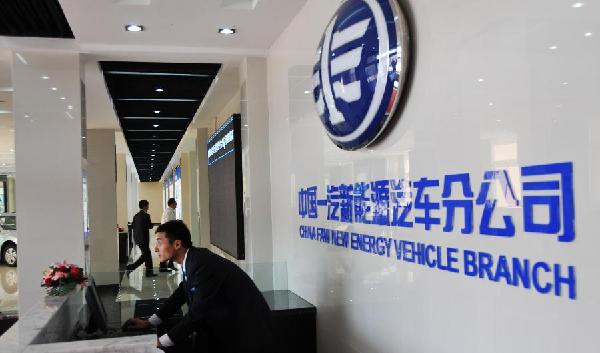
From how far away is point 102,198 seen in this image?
11.2 metres

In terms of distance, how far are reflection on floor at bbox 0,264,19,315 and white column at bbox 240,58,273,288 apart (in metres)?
2.89

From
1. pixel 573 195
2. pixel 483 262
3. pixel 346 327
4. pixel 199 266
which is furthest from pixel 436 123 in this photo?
pixel 346 327

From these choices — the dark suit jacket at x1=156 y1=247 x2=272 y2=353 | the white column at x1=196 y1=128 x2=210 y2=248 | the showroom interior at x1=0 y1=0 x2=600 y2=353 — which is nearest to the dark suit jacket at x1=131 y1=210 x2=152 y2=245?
the white column at x1=196 y1=128 x2=210 y2=248

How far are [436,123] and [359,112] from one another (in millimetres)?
584

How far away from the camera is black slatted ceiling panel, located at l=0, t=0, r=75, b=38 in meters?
4.66

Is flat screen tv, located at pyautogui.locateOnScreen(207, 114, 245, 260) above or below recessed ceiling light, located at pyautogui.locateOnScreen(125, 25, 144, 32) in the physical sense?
below

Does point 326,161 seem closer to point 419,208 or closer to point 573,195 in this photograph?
point 419,208

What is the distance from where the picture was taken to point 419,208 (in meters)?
2.68

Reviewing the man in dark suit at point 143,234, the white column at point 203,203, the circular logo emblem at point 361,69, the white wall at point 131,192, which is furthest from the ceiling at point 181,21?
the white wall at point 131,192

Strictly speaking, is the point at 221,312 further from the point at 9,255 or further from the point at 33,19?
the point at 9,255

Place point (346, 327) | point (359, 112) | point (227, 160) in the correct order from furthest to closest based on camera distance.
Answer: point (227, 160) → point (346, 327) → point (359, 112)

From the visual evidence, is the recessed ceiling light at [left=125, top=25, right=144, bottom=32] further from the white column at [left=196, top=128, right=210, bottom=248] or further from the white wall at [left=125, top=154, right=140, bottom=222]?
the white wall at [left=125, top=154, right=140, bottom=222]

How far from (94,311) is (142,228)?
7.13 m

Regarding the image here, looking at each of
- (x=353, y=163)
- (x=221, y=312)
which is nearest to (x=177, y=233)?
(x=221, y=312)
